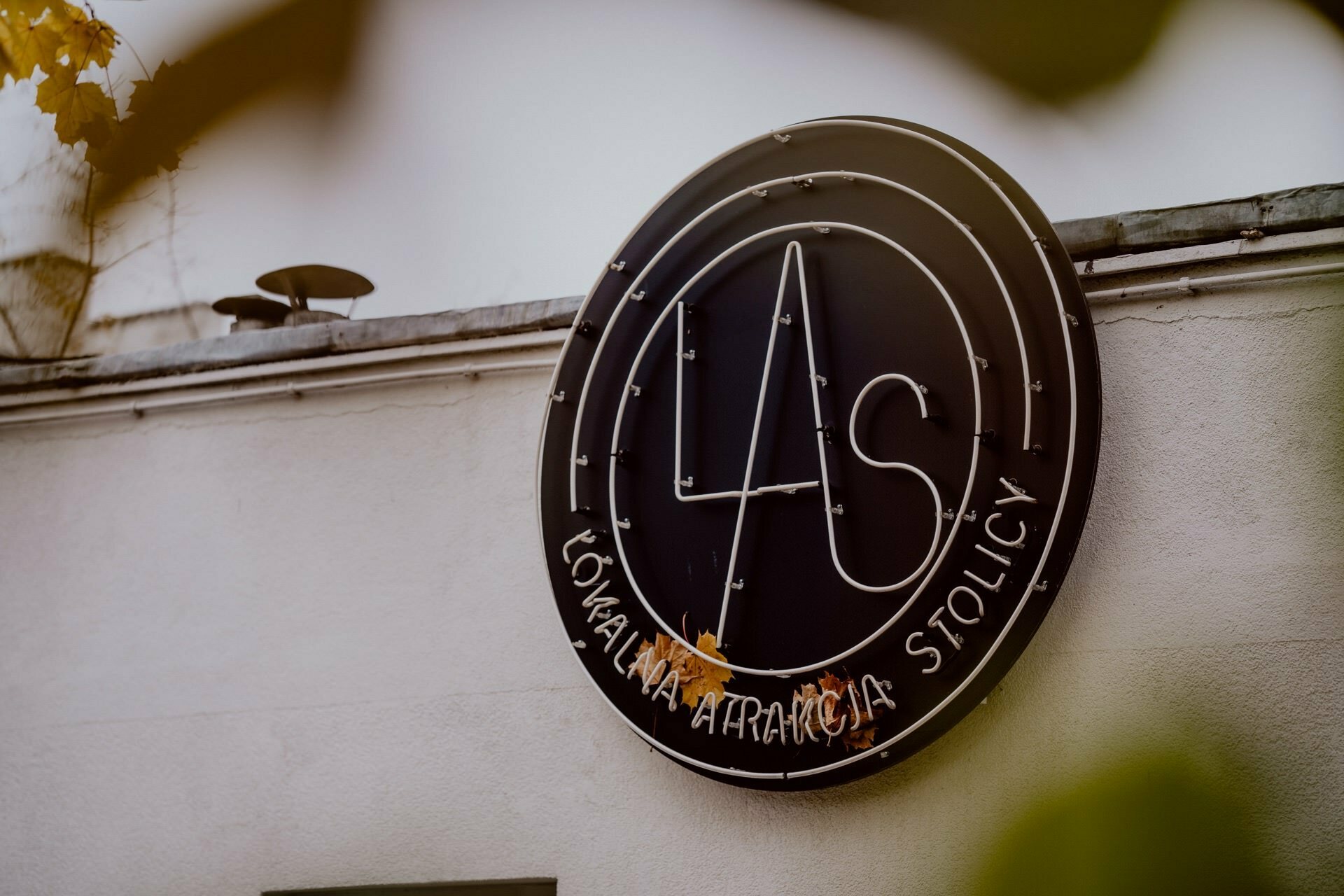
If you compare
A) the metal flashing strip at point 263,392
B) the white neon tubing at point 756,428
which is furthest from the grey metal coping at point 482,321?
the white neon tubing at point 756,428

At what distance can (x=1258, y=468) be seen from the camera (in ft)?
8.73

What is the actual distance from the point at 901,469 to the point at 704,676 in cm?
80

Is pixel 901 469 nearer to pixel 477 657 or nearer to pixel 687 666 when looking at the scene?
pixel 687 666

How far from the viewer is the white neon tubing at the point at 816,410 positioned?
2.78 metres

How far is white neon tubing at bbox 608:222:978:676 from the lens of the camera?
278 centimetres

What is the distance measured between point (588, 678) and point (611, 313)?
3.70 ft

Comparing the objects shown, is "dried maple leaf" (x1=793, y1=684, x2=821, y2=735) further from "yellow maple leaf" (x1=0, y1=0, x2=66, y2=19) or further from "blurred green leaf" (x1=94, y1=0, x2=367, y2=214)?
"yellow maple leaf" (x1=0, y1=0, x2=66, y2=19)

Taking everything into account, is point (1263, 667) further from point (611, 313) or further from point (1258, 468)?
point (611, 313)

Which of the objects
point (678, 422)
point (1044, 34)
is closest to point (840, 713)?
point (678, 422)

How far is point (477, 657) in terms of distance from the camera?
11.3ft

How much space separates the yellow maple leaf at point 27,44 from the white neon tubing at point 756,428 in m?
1.85

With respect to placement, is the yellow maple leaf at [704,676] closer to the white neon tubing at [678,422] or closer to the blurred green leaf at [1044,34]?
the white neon tubing at [678,422]

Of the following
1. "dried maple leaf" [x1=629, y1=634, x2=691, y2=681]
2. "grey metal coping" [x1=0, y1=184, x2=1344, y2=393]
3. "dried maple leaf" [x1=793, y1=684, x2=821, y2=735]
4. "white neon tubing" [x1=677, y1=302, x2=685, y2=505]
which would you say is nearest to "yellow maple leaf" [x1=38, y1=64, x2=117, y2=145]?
"grey metal coping" [x1=0, y1=184, x2=1344, y2=393]

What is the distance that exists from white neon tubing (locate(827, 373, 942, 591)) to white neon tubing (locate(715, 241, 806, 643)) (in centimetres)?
27
